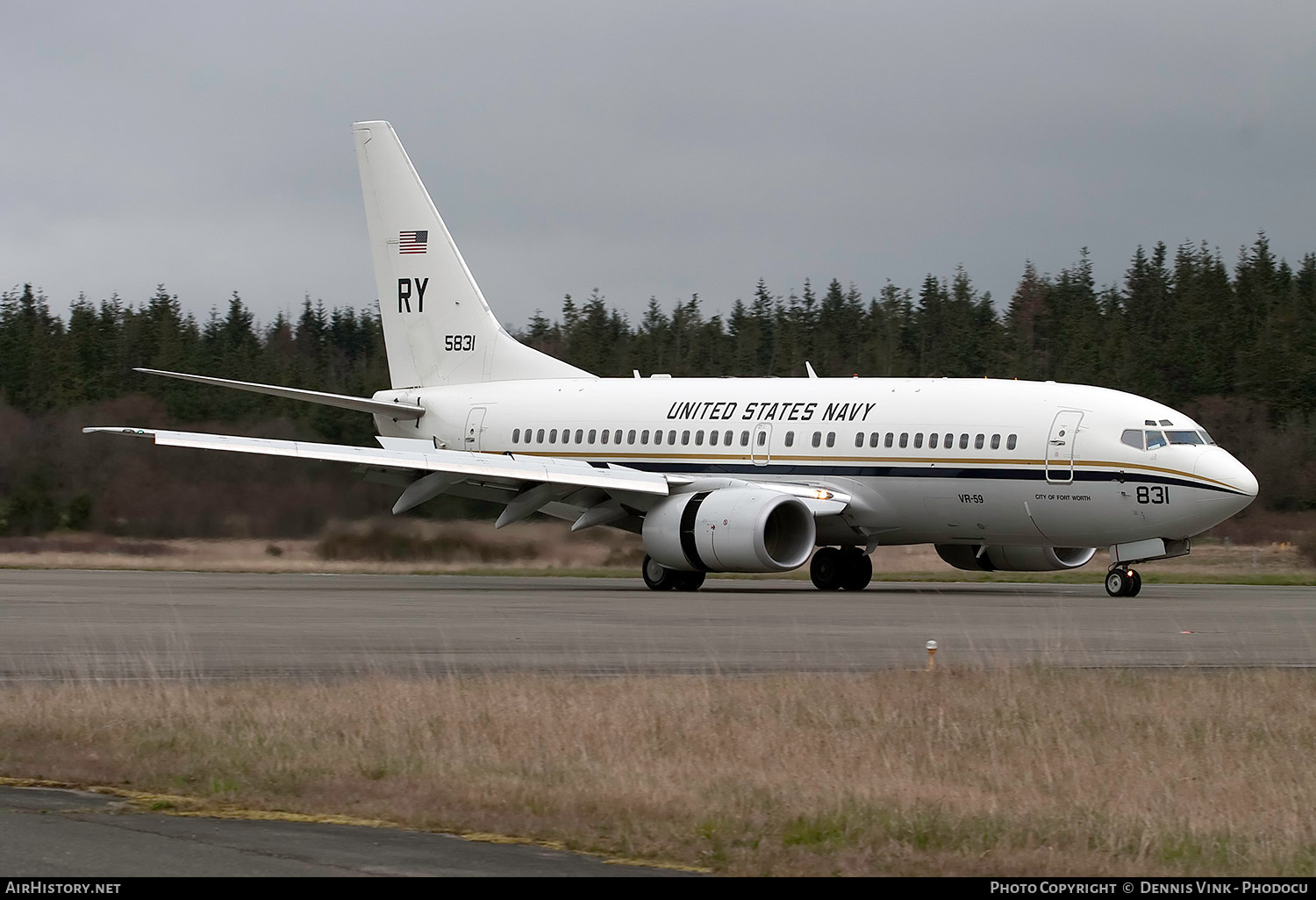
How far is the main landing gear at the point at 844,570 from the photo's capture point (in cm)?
3297

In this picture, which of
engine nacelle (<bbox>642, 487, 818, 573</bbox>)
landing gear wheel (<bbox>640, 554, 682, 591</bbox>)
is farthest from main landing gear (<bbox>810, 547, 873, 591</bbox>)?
landing gear wheel (<bbox>640, 554, 682, 591</bbox>)

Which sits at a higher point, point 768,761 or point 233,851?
point 233,851

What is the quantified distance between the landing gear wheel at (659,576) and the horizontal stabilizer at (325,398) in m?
7.24

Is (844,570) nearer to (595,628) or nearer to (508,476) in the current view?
(508,476)

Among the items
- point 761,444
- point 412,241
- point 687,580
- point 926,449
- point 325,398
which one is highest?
point 412,241

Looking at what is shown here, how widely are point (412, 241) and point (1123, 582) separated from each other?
59.0 feet

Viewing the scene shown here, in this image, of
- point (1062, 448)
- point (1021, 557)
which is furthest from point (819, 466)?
point (1062, 448)

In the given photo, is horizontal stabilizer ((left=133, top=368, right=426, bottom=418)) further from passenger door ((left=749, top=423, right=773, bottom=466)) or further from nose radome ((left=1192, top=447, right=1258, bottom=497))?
nose radome ((left=1192, top=447, right=1258, bottom=497))

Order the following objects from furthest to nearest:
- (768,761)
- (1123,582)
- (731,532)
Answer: (731,532)
(1123,582)
(768,761)

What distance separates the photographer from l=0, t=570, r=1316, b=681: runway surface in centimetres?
1650

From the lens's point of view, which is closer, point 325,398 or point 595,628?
point 595,628

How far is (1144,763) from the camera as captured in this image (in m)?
10.4

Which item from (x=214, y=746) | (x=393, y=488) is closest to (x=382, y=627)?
(x=214, y=746)

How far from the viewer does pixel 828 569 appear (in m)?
33.1
